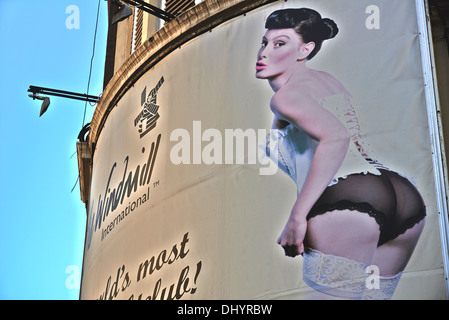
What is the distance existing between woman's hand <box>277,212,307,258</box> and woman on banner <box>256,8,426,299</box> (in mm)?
15

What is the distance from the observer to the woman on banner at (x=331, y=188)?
44.9 feet

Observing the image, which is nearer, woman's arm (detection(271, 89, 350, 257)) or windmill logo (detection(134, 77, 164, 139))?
woman's arm (detection(271, 89, 350, 257))

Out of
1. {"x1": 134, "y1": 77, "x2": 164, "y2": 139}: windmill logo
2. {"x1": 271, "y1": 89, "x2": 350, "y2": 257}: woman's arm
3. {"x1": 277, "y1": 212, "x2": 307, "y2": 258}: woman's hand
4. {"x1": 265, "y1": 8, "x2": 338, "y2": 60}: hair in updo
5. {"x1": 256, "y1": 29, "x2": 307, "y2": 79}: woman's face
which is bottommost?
{"x1": 277, "y1": 212, "x2": 307, "y2": 258}: woman's hand

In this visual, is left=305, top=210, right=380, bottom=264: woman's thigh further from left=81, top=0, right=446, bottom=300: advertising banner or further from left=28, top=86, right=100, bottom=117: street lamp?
left=28, top=86, right=100, bottom=117: street lamp

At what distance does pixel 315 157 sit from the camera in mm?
14766

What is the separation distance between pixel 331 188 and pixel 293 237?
93 cm

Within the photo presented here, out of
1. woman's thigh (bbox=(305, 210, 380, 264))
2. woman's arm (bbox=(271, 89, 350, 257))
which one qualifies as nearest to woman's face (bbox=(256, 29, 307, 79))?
woman's arm (bbox=(271, 89, 350, 257))

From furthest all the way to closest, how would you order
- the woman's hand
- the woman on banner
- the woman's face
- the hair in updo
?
the woman's face
the hair in updo
the woman's hand
the woman on banner

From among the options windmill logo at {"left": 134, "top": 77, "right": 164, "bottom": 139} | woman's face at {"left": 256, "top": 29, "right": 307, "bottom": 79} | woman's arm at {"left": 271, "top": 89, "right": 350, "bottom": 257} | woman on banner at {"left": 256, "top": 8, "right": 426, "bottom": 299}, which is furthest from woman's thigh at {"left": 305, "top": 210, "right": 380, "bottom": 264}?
windmill logo at {"left": 134, "top": 77, "right": 164, "bottom": 139}


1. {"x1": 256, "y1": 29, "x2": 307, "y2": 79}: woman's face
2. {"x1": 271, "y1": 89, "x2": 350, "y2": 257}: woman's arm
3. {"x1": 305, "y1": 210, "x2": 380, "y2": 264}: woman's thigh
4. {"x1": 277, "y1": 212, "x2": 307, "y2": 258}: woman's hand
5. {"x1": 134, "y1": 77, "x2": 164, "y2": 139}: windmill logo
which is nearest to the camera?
{"x1": 305, "y1": 210, "x2": 380, "y2": 264}: woman's thigh

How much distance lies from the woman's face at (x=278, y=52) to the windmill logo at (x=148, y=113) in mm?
2650

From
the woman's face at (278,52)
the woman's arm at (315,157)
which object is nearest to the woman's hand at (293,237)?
the woman's arm at (315,157)

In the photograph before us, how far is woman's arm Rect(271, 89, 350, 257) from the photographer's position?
1442 centimetres

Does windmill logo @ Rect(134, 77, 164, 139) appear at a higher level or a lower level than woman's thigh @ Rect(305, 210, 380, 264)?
higher
